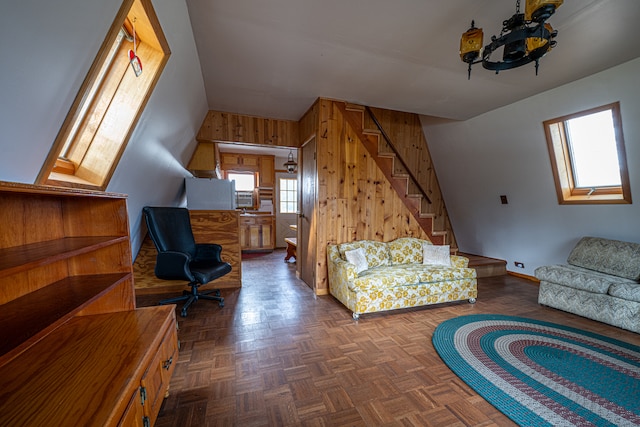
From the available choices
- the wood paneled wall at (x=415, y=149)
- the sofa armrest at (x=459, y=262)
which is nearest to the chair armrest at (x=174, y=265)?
the sofa armrest at (x=459, y=262)

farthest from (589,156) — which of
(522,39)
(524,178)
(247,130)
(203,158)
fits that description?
(203,158)

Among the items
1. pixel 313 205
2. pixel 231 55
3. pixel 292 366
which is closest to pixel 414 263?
pixel 313 205

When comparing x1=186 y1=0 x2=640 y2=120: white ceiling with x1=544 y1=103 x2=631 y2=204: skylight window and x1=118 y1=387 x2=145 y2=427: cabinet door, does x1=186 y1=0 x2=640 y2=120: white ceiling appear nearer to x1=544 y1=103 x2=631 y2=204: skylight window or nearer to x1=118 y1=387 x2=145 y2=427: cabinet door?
x1=544 y1=103 x2=631 y2=204: skylight window

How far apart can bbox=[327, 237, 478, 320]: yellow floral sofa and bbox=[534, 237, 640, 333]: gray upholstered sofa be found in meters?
0.84

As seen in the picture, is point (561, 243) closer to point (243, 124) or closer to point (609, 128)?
point (609, 128)

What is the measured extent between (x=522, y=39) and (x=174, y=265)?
3241 mm

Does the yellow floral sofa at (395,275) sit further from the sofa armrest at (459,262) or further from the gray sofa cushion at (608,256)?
the gray sofa cushion at (608,256)

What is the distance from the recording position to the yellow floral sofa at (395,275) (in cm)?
266

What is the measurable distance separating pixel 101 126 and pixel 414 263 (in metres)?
3.44

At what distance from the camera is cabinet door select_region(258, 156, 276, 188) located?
21.0ft

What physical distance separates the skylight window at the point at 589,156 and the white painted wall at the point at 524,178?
74mm

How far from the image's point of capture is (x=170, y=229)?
9.32ft

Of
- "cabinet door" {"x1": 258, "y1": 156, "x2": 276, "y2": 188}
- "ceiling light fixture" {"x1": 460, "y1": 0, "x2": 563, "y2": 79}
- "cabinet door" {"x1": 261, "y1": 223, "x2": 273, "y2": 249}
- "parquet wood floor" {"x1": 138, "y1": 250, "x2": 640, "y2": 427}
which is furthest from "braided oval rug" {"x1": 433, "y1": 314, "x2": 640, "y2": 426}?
"cabinet door" {"x1": 258, "y1": 156, "x2": 276, "y2": 188}

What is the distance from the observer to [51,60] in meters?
0.96
